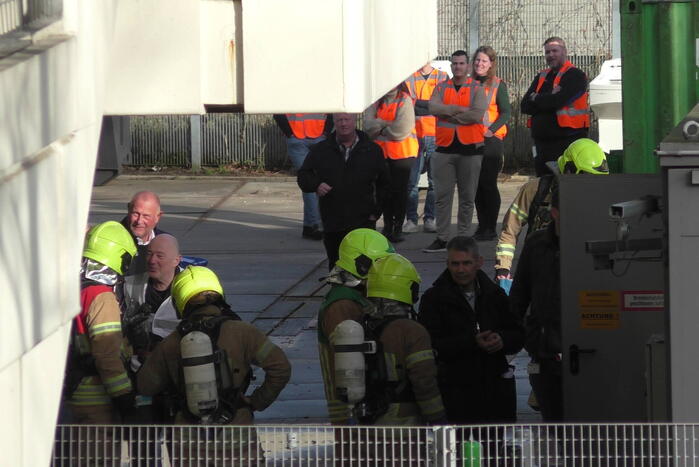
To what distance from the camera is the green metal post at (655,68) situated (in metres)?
7.62

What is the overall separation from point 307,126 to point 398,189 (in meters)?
1.42

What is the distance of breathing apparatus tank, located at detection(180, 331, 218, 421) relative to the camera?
578 centimetres

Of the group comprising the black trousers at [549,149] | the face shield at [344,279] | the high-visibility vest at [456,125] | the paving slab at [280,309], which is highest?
the high-visibility vest at [456,125]

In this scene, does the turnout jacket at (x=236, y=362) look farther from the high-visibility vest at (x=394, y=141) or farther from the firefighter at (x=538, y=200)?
the high-visibility vest at (x=394, y=141)

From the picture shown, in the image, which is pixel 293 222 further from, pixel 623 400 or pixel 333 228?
pixel 623 400

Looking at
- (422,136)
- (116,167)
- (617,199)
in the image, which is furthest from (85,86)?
(422,136)

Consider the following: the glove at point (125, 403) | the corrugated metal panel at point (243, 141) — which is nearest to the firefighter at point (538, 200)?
the glove at point (125, 403)

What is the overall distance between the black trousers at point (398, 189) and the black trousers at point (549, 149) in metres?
1.28

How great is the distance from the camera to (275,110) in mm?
5672

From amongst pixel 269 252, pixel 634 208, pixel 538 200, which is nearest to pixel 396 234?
pixel 269 252

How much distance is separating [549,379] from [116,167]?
2.55m

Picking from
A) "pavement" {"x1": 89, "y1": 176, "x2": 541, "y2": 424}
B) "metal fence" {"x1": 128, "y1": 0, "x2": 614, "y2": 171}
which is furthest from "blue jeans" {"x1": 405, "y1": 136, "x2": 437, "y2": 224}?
"metal fence" {"x1": 128, "y1": 0, "x2": 614, "y2": 171}

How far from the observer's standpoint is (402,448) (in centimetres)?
460

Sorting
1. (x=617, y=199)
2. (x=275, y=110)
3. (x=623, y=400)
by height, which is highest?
(x=275, y=110)
